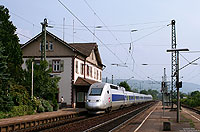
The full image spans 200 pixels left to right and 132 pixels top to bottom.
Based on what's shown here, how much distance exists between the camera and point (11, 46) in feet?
85.1

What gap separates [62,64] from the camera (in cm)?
3847

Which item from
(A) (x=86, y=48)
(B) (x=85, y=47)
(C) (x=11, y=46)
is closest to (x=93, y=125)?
(C) (x=11, y=46)

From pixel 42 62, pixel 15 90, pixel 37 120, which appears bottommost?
pixel 37 120

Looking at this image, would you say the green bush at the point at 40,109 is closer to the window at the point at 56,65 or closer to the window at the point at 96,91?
the window at the point at 96,91

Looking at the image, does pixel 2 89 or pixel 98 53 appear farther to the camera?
pixel 98 53

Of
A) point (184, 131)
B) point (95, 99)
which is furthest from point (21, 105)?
point (184, 131)

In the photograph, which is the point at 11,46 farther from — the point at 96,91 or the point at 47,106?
the point at 96,91

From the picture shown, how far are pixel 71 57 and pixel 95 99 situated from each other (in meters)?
12.7

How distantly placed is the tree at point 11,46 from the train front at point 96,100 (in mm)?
6966

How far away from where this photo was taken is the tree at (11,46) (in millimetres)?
25203

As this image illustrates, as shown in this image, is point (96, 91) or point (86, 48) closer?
point (96, 91)

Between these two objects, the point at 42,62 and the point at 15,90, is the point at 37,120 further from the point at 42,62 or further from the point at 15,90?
the point at 42,62

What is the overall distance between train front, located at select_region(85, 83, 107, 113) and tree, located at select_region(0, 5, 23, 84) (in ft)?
22.9

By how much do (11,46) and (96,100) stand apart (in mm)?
9037
